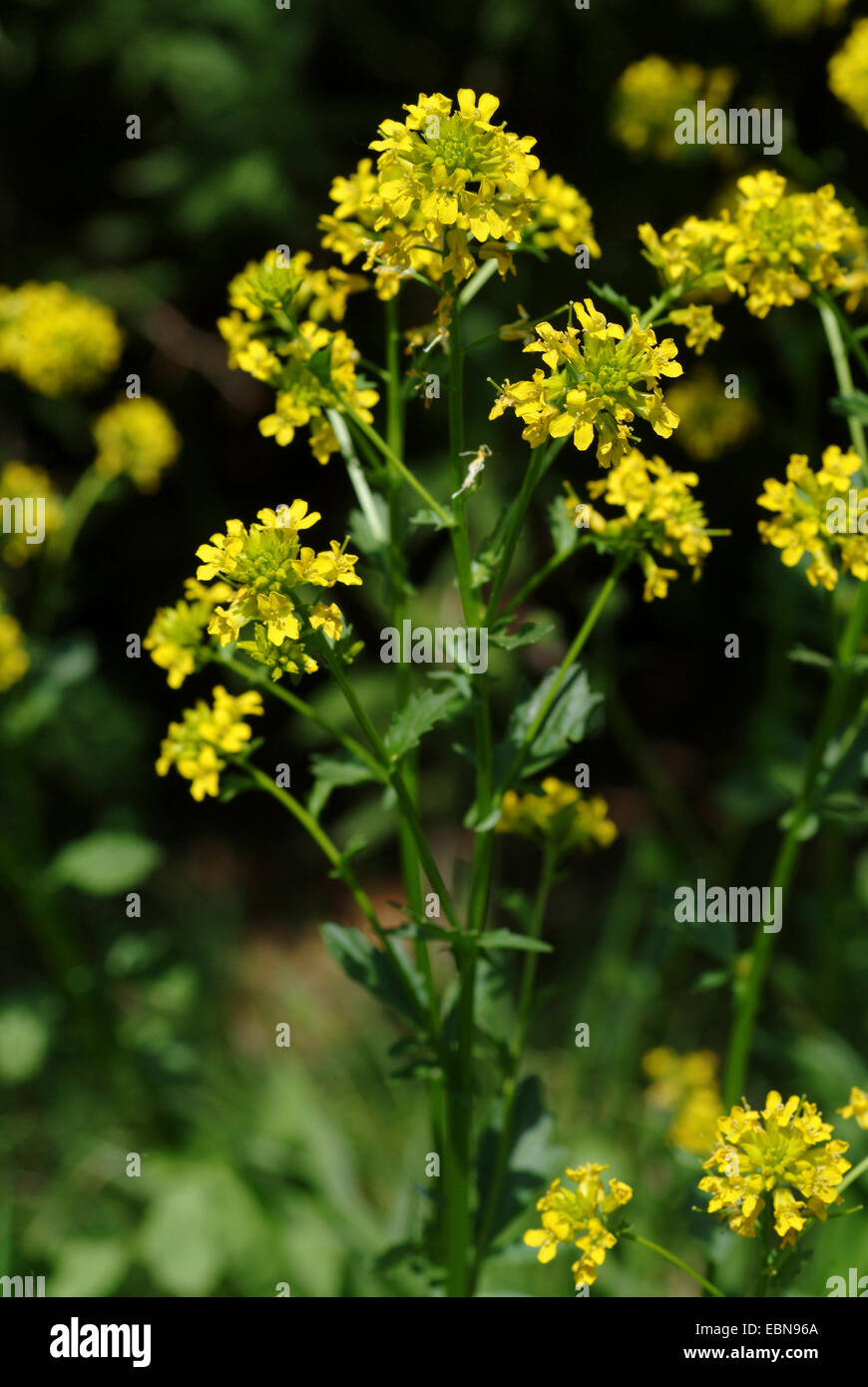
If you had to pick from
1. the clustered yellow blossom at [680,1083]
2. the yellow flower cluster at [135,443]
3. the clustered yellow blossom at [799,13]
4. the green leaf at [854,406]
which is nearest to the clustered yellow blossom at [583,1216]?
the green leaf at [854,406]

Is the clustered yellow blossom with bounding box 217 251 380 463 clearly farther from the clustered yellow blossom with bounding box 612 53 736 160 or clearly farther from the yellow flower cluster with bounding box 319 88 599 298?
the clustered yellow blossom with bounding box 612 53 736 160

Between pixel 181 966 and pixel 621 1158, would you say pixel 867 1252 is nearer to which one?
pixel 621 1158

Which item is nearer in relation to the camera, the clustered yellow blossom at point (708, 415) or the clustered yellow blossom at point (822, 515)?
Result: the clustered yellow blossom at point (822, 515)

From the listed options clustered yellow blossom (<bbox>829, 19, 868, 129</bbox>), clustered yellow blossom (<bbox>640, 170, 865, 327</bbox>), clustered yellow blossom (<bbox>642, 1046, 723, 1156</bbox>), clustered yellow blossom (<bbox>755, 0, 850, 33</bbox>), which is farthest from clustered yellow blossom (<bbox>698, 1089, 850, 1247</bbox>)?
clustered yellow blossom (<bbox>755, 0, 850, 33</bbox>)

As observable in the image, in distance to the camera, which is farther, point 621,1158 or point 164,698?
point 164,698

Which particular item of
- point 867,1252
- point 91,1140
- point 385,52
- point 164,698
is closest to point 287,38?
point 385,52

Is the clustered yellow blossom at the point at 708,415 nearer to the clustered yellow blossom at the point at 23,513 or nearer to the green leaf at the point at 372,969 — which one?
the clustered yellow blossom at the point at 23,513
